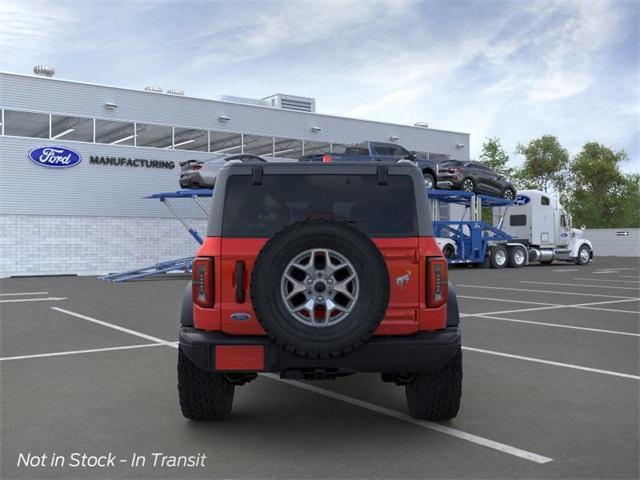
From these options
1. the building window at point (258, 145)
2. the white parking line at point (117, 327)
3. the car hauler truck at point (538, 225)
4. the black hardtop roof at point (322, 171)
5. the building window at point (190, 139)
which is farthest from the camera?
the building window at point (258, 145)

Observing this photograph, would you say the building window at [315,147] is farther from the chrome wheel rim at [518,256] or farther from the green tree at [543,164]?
the green tree at [543,164]

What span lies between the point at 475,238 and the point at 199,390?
2458cm

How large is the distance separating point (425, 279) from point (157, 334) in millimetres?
5764

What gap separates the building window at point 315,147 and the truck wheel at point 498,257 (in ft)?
31.6

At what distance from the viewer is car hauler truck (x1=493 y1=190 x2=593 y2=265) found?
30594mm

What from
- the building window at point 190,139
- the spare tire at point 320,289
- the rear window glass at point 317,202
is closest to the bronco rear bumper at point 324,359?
the spare tire at point 320,289

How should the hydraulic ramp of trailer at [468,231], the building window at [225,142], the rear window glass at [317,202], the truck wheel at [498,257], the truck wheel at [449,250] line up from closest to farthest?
1. the rear window glass at [317,202]
2. the truck wheel at [449,250]
3. the hydraulic ramp of trailer at [468,231]
4. the truck wheel at [498,257]
5. the building window at [225,142]

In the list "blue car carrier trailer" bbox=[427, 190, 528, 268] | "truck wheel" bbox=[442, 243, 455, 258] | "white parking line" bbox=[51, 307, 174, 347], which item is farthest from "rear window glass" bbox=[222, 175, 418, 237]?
"truck wheel" bbox=[442, 243, 455, 258]

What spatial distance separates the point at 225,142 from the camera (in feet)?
101

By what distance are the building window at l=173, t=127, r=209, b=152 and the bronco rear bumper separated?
84.9 feet

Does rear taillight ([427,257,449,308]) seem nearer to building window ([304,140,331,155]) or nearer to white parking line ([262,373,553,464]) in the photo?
white parking line ([262,373,553,464])

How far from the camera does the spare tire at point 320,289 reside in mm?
4094

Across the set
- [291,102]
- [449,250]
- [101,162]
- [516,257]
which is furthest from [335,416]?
[291,102]

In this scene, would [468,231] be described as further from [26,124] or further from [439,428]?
[439,428]
